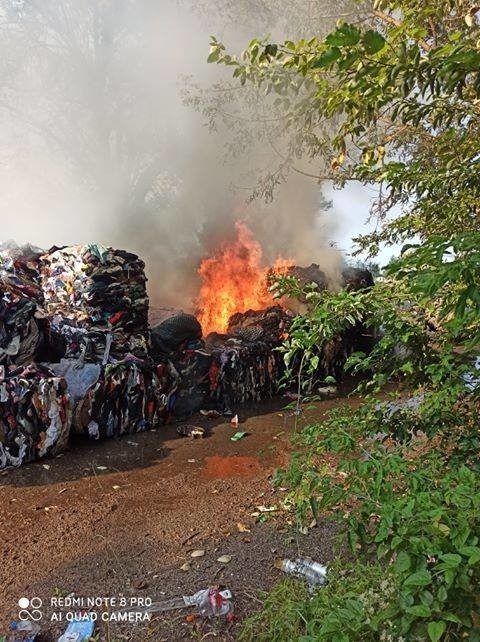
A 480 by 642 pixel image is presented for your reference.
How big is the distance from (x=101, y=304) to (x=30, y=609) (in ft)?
13.9

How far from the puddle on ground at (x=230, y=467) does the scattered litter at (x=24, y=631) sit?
2202mm

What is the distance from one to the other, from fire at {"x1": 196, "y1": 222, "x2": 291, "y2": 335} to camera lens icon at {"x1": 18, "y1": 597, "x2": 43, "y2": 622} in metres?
7.65

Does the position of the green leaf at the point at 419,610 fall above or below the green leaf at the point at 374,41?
below

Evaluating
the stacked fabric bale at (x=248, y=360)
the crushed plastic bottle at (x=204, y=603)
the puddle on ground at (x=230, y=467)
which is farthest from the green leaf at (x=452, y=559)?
the stacked fabric bale at (x=248, y=360)

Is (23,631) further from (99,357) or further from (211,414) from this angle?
(211,414)

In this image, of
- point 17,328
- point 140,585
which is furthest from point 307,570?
point 17,328

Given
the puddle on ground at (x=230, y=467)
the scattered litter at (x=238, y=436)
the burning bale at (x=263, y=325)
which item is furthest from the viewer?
the burning bale at (x=263, y=325)

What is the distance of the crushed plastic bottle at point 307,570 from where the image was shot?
255 cm

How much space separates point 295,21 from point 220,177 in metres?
6.39

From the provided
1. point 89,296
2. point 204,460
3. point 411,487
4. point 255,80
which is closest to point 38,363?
point 89,296

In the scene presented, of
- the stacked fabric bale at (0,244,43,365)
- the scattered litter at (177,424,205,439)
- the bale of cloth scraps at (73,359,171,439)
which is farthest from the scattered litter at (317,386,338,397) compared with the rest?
the stacked fabric bale at (0,244,43,365)

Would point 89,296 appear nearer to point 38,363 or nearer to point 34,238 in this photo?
point 38,363

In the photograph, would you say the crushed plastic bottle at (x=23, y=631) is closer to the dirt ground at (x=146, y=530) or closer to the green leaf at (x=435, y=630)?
the dirt ground at (x=146, y=530)

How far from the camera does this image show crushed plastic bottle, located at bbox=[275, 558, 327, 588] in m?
2.55
